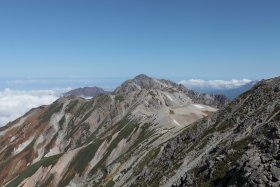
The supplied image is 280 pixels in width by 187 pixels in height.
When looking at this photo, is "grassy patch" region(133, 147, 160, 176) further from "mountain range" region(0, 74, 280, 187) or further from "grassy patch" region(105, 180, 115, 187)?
"grassy patch" region(105, 180, 115, 187)

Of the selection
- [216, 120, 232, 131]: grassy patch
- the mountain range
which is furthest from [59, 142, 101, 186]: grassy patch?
[216, 120, 232, 131]: grassy patch

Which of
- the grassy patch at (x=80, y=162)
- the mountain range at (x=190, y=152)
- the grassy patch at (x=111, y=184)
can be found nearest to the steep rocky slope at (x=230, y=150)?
the mountain range at (x=190, y=152)

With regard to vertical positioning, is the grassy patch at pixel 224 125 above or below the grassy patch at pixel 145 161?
above

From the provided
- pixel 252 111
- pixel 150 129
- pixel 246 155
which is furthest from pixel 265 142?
pixel 150 129

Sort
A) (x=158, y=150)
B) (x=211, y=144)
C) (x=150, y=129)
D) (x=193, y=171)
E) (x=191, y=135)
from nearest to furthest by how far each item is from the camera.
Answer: (x=193, y=171) → (x=211, y=144) → (x=191, y=135) → (x=158, y=150) → (x=150, y=129)

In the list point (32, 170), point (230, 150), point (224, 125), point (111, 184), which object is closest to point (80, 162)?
point (32, 170)

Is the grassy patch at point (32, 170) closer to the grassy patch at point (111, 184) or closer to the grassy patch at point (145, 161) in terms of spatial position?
the grassy patch at point (111, 184)

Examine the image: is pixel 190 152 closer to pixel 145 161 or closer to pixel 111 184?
pixel 145 161

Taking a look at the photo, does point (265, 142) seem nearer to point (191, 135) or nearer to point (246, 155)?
point (246, 155)
